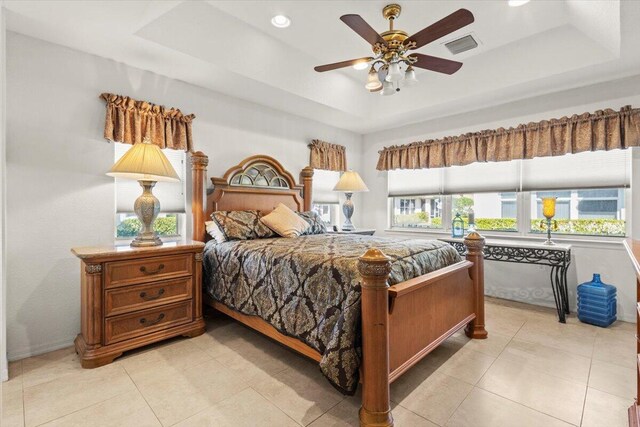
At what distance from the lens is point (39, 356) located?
2404mm

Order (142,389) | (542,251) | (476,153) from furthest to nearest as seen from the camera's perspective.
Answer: (476,153)
(542,251)
(142,389)

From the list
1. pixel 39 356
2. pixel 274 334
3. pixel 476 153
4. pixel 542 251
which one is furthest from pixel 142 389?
pixel 476 153

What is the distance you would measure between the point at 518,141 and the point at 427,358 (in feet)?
9.31

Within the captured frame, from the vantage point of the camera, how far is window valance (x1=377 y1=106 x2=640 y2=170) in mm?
3064

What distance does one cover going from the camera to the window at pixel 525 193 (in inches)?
130

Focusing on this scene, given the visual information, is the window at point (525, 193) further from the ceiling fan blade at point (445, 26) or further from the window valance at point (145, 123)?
the window valance at point (145, 123)

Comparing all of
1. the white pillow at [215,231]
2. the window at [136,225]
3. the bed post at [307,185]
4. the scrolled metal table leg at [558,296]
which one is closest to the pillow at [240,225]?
the white pillow at [215,231]

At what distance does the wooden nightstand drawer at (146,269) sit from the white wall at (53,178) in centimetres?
66

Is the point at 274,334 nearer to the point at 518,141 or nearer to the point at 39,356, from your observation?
the point at 39,356

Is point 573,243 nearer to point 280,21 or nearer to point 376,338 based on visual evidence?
point 376,338

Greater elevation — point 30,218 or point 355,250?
point 30,218

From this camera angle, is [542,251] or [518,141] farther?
[518,141]

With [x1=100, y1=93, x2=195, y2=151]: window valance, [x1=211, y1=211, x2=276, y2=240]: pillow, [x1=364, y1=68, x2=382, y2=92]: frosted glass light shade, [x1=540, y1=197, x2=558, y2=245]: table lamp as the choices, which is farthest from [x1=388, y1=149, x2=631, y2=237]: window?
[x1=100, y1=93, x2=195, y2=151]: window valance

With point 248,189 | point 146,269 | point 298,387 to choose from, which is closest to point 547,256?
point 298,387
